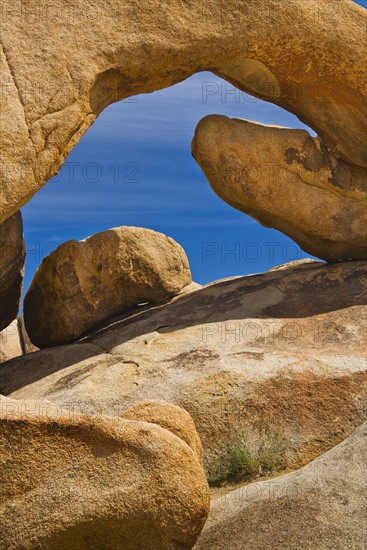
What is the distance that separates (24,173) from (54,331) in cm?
279

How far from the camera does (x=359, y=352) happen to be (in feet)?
26.0

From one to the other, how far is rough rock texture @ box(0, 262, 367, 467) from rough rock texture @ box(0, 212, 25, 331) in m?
0.72

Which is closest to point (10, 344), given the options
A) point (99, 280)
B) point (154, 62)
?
point (99, 280)

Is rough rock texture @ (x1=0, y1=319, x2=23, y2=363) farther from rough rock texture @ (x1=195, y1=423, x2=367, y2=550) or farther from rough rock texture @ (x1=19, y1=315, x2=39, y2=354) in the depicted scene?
rough rock texture @ (x1=195, y1=423, x2=367, y2=550)

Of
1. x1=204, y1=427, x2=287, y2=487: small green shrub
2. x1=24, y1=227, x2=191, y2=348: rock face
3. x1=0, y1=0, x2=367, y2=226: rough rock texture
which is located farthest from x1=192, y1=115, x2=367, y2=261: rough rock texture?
x1=204, y1=427, x2=287, y2=487: small green shrub

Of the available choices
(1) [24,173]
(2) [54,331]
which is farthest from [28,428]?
(2) [54,331]

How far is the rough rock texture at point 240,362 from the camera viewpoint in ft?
23.6

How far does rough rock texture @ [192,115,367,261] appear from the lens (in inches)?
366

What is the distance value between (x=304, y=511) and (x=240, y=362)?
245cm

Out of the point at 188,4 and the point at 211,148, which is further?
the point at 211,148

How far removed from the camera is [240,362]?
25.0 feet

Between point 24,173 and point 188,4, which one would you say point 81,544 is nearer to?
point 24,173

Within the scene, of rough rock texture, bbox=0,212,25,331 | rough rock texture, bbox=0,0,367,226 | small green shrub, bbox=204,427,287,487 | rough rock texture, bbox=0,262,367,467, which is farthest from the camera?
rough rock texture, bbox=0,212,25,331

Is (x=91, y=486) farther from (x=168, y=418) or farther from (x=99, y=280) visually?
(x=99, y=280)
